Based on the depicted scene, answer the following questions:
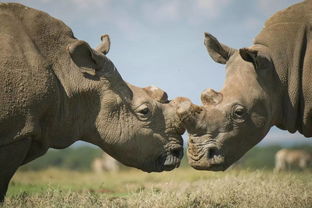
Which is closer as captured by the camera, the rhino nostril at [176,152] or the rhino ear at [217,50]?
the rhino nostril at [176,152]

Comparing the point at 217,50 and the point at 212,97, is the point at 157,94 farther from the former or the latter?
the point at 217,50

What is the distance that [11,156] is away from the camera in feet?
19.9

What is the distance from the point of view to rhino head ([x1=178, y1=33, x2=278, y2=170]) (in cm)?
681

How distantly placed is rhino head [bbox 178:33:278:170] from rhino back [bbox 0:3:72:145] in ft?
5.25

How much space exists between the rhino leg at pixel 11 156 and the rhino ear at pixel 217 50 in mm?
2811

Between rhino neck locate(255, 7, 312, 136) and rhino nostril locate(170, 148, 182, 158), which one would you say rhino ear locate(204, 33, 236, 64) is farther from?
rhino nostril locate(170, 148, 182, 158)

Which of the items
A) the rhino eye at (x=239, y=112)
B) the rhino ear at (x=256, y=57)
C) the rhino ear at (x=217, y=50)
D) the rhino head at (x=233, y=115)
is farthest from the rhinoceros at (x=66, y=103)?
the rhino ear at (x=256, y=57)

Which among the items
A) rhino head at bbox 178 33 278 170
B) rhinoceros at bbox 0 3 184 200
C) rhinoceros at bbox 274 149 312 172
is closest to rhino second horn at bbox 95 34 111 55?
rhinoceros at bbox 0 3 184 200

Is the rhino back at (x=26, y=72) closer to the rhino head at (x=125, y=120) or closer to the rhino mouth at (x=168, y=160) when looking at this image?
the rhino head at (x=125, y=120)

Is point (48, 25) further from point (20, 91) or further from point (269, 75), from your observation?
point (269, 75)

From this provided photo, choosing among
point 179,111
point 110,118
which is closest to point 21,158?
point 110,118

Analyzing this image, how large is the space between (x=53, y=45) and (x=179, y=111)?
1639 millimetres

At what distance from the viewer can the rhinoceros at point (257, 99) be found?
22.4 ft

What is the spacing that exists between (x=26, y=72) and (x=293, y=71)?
315cm
